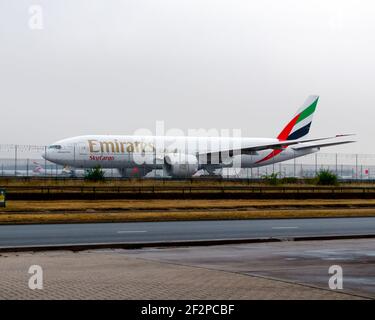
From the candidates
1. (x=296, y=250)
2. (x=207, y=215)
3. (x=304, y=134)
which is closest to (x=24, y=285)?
(x=296, y=250)

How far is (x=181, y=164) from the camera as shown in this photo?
61.3m

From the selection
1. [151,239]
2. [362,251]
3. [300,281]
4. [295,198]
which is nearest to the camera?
[300,281]

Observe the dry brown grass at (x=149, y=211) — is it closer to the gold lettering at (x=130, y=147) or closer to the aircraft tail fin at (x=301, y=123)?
the gold lettering at (x=130, y=147)

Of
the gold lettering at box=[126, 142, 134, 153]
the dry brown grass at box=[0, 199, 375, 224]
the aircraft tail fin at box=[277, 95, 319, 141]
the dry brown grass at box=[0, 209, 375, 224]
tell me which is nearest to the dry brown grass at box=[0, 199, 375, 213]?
the dry brown grass at box=[0, 199, 375, 224]

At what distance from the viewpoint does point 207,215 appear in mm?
30375

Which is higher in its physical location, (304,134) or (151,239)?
(304,134)

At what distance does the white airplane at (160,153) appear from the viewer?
61688mm

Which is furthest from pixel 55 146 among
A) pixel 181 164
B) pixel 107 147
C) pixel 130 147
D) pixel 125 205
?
pixel 125 205

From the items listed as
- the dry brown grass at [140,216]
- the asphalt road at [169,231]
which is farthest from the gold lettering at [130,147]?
the asphalt road at [169,231]

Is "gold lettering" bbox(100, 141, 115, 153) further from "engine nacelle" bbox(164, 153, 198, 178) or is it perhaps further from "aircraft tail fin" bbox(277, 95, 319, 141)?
"aircraft tail fin" bbox(277, 95, 319, 141)

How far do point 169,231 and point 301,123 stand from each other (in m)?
57.1

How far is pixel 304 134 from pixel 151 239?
60520 mm

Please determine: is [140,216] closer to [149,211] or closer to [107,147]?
[149,211]
